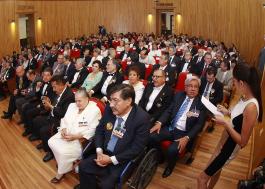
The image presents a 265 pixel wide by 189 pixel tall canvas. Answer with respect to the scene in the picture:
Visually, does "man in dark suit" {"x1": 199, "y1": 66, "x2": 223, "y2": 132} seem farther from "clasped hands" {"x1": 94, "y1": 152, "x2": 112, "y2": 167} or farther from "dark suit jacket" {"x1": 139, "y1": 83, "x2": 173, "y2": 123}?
"clasped hands" {"x1": 94, "y1": 152, "x2": 112, "y2": 167}

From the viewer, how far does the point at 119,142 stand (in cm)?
338

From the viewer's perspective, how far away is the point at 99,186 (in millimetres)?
3314

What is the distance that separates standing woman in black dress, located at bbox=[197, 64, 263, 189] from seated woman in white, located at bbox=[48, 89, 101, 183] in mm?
1809

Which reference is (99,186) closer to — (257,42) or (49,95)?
(49,95)

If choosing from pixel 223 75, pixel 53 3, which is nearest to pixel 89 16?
pixel 53 3

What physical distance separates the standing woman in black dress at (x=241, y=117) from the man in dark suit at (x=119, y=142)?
0.86 m

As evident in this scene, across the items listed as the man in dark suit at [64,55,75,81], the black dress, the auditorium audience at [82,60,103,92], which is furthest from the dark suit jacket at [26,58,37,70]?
the black dress

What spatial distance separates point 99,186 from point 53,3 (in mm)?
15799

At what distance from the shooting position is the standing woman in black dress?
257 centimetres

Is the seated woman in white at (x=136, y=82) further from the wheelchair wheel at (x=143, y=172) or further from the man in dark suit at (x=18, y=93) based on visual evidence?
the man in dark suit at (x=18, y=93)

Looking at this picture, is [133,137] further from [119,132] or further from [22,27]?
[22,27]

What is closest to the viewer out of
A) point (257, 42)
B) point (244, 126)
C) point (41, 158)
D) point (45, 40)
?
point (244, 126)

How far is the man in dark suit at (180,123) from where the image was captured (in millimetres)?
3996

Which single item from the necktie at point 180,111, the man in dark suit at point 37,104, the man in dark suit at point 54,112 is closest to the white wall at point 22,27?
the man in dark suit at point 37,104
